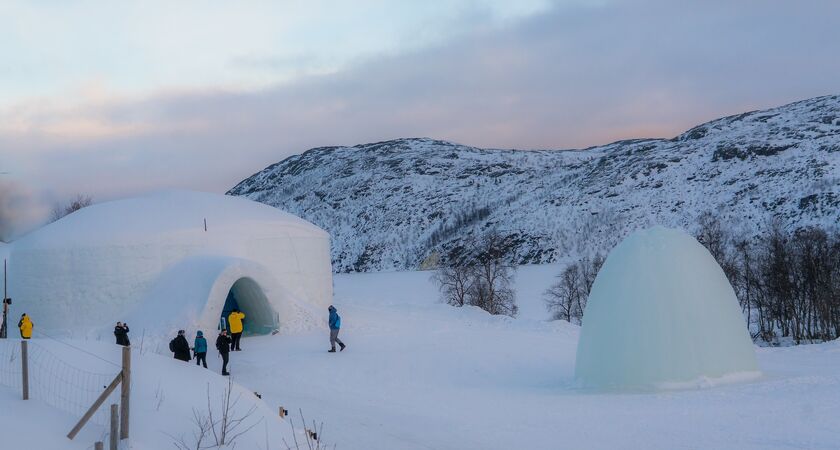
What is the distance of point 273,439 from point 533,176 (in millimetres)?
109820

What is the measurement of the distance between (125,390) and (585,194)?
79.8m

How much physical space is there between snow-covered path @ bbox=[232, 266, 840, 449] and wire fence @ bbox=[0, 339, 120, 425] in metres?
3.53

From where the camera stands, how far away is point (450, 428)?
11.8m

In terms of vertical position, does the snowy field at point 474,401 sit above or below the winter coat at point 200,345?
below

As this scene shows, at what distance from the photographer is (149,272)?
26578mm

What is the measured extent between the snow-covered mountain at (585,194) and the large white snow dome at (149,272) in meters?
47.3

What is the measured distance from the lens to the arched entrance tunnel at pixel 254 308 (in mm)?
26453

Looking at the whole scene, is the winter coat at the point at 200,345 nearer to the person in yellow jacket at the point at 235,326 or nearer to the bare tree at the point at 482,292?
the person in yellow jacket at the point at 235,326

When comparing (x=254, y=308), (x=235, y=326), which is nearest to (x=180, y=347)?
(x=235, y=326)

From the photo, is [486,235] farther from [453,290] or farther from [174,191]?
[174,191]

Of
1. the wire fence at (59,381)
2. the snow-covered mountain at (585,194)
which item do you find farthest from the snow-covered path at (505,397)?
the snow-covered mountain at (585,194)

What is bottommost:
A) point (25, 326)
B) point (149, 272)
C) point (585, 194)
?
point (25, 326)

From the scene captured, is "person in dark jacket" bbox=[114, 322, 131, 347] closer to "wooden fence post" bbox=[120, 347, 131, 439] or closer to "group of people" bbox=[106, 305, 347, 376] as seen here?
"group of people" bbox=[106, 305, 347, 376]

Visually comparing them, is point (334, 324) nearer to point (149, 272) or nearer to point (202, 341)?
point (202, 341)
